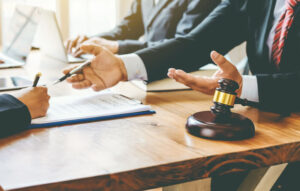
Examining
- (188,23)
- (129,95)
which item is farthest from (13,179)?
(188,23)

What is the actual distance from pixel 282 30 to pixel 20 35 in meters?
1.19

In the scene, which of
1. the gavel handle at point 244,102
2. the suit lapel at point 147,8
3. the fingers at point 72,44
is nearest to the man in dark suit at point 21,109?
the gavel handle at point 244,102

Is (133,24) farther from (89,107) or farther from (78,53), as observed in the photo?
(89,107)

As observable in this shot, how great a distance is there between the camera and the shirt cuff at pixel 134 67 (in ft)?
3.76

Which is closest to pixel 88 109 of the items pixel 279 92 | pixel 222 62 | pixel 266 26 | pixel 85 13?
pixel 222 62

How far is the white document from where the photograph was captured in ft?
2.72

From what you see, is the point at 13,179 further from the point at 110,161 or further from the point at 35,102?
the point at 35,102

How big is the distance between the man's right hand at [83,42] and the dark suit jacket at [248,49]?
564 mm

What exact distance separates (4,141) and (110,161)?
0.75ft

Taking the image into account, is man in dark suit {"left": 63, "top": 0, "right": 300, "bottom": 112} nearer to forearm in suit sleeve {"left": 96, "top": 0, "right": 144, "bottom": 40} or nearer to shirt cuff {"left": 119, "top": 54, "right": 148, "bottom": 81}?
shirt cuff {"left": 119, "top": 54, "right": 148, "bottom": 81}

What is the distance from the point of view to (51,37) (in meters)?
1.60

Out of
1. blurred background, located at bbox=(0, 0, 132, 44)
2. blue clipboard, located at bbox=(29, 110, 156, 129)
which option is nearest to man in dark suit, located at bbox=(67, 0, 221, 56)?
blue clipboard, located at bbox=(29, 110, 156, 129)

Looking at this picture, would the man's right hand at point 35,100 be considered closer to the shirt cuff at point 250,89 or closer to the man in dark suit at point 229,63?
the man in dark suit at point 229,63

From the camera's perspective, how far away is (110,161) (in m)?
0.59
